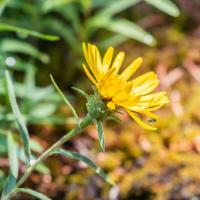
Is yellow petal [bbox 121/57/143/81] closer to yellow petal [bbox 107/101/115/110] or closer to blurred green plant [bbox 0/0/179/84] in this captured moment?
yellow petal [bbox 107/101/115/110]

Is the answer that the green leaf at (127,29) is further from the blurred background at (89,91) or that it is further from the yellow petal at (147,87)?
the yellow petal at (147,87)

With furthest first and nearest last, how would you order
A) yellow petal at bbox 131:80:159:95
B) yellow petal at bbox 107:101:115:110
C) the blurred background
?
the blurred background
yellow petal at bbox 131:80:159:95
yellow petal at bbox 107:101:115:110

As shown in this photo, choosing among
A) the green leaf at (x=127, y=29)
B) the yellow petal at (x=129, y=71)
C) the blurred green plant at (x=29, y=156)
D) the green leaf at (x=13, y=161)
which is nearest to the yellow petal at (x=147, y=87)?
the yellow petal at (x=129, y=71)

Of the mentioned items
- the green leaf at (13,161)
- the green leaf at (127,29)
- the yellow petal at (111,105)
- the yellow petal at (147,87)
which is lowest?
the green leaf at (13,161)

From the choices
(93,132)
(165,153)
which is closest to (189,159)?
(165,153)

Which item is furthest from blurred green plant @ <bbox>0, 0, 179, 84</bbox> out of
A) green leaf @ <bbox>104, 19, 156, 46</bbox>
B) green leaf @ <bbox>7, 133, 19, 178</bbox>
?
green leaf @ <bbox>7, 133, 19, 178</bbox>

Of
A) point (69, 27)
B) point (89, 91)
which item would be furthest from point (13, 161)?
point (69, 27)

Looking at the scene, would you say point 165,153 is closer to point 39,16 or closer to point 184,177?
point 184,177

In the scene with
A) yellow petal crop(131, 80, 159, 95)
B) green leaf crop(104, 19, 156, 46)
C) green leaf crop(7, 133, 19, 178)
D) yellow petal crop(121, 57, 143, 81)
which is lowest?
green leaf crop(7, 133, 19, 178)

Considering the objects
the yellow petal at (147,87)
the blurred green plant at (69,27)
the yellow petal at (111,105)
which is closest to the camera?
the yellow petal at (111,105)
